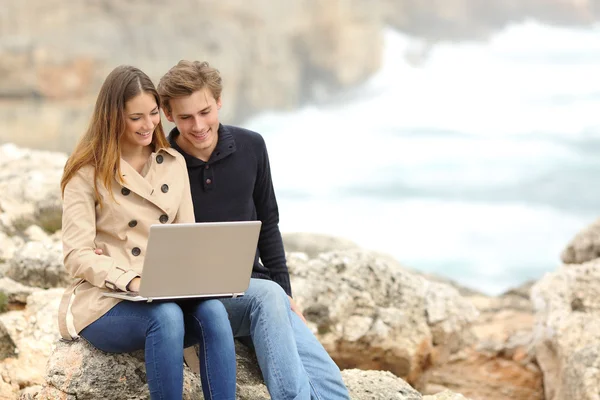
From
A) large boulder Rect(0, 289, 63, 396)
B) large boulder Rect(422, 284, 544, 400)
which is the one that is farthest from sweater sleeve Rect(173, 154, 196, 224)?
large boulder Rect(422, 284, 544, 400)

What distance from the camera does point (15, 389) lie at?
91.3 inches

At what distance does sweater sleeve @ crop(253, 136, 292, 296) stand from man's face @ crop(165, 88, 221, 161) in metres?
0.19

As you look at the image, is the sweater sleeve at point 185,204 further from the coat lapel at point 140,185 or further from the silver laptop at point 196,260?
the silver laptop at point 196,260

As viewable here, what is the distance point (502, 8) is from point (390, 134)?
24.4 ft

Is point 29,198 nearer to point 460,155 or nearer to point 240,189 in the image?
point 240,189

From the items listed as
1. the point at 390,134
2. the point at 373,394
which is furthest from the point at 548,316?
the point at 390,134

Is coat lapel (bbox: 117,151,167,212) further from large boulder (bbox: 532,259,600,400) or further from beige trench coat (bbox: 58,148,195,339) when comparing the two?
large boulder (bbox: 532,259,600,400)

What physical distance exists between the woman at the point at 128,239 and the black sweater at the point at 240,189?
5.1 inches

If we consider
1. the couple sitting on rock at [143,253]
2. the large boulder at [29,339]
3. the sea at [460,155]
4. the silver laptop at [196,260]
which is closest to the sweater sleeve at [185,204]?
the couple sitting on rock at [143,253]

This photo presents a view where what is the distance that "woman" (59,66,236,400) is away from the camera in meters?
1.73

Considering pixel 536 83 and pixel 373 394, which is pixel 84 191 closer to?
pixel 373 394

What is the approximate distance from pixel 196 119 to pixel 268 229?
0.40 m

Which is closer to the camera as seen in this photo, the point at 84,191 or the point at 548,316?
the point at 84,191

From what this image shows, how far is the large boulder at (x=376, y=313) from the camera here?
9.61 feet
